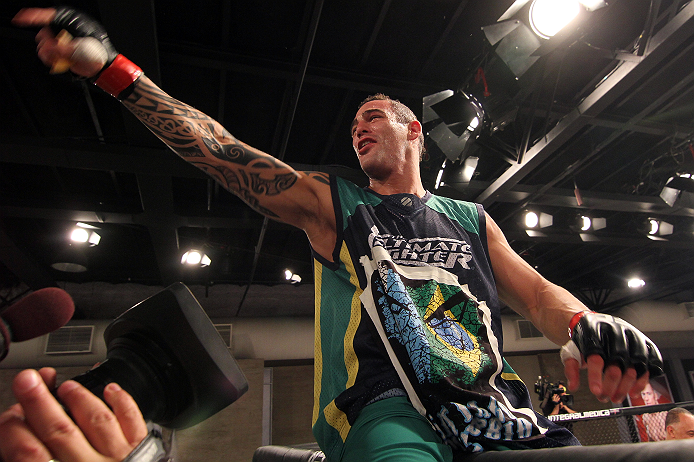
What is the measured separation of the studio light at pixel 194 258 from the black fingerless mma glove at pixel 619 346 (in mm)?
7118

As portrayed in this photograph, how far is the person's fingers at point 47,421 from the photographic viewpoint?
454 mm

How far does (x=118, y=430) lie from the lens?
50 cm

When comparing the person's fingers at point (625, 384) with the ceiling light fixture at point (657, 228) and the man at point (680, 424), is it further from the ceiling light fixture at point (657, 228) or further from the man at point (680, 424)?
the ceiling light fixture at point (657, 228)

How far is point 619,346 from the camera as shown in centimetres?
94

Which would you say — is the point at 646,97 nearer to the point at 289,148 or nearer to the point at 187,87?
the point at 289,148

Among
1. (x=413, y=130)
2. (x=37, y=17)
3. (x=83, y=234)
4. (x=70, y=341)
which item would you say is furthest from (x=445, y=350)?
(x=70, y=341)

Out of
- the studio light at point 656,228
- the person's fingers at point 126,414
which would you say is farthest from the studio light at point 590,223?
the person's fingers at point 126,414

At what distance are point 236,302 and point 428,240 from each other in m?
8.68

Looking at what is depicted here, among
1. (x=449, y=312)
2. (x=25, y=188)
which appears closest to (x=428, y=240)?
(x=449, y=312)

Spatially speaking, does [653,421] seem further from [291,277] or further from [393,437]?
[393,437]

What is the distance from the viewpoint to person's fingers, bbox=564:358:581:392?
953 mm

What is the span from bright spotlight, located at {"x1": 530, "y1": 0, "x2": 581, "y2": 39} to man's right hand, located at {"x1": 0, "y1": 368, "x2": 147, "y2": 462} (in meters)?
4.18

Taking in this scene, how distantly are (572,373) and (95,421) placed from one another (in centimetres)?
96

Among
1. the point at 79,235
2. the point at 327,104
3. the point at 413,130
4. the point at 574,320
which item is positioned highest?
the point at 327,104
